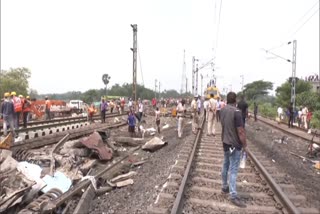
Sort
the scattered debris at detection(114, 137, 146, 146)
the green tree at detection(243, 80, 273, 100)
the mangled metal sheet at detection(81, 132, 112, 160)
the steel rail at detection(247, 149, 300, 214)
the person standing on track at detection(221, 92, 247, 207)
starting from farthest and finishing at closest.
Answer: the green tree at detection(243, 80, 273, 100)
the scattered debris at detection(114, 137, 146, 146)
the mangled metal sheet at detection(81, 132, 112, 160)
the person standing on track at detection(221, 92, 247, 207)
the steel rail at detection(247, 149, 300, 214)

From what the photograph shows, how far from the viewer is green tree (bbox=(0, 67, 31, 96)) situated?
303 ft

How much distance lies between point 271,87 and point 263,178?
14627 centimetres

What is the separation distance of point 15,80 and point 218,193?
97608mm

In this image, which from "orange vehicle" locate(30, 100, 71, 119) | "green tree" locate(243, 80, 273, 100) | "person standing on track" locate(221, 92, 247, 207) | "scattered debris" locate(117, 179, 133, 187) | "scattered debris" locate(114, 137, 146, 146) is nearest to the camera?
"person standing on track" locate(221, 92, 247, 207)

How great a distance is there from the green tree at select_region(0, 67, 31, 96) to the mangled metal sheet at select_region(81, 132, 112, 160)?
85.3 meters

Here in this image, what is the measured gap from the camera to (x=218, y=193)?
23.1 ft

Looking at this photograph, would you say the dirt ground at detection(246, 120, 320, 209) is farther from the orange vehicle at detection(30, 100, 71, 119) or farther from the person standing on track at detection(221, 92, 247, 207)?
the orange vehicle at detection(30, 100, 71, 119)

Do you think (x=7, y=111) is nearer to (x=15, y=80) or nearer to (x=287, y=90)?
(x=287, y=90)

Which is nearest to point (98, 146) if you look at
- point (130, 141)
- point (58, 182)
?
point (130, 141)

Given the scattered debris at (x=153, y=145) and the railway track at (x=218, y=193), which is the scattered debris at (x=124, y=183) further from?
the scattered debris at (x=153, y=145)

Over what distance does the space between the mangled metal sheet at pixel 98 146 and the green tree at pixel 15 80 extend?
280 feet

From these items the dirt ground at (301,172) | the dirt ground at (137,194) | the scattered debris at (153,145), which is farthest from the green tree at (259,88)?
the dirt ground at (137,194)

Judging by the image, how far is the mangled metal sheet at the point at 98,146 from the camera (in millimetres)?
12892

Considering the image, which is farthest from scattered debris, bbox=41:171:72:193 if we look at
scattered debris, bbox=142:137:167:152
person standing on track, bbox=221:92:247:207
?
scattered debris, bbox=142:137:167:152
